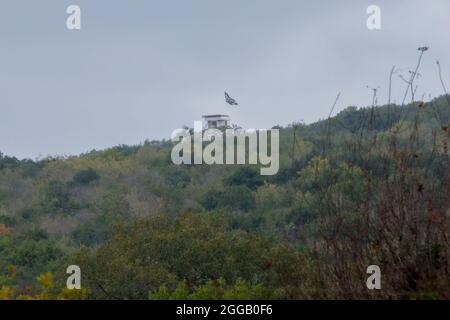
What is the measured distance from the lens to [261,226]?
29125 mm

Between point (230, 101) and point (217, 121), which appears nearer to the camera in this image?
point (230, 101)

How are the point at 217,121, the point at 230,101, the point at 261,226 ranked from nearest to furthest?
the point at 230,101, the point at 261,226, the point at 217,121

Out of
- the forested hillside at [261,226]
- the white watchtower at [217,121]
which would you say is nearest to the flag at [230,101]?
the forested hillside at [261,226]

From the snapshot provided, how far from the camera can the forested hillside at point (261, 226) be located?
27.6ft

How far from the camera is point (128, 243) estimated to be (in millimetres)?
19891

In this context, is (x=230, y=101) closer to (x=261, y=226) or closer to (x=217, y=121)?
(x=261, y=226)

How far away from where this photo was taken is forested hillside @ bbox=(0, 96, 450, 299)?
8.42 meters

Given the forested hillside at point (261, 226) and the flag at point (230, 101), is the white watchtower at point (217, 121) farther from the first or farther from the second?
the flag at point (230, 101)

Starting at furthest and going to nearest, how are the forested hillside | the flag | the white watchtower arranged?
the white watchtower < the flag < the forested hillside

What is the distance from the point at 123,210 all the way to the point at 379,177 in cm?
3193

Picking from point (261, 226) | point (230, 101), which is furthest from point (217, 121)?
point (230, 101)

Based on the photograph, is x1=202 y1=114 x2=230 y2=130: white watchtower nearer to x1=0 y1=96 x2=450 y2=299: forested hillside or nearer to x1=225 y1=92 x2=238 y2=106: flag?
x1=0 y1=96 x2=450 y2=299: forested hillside

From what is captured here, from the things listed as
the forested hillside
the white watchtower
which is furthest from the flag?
the white watchtower
